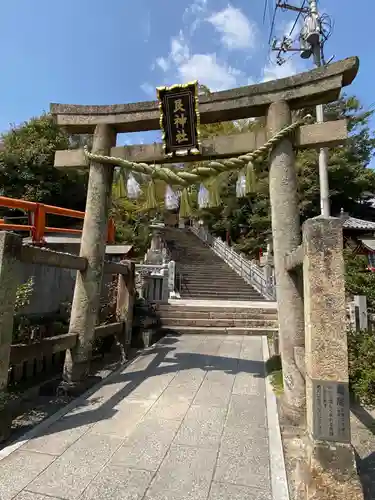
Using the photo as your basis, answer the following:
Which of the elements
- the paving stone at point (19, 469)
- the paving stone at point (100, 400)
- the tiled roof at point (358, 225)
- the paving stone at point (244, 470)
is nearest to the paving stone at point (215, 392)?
the paving stone at point (100, 400)

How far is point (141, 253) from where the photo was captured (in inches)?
942

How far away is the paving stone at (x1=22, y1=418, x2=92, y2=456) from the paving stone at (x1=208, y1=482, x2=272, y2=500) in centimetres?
171

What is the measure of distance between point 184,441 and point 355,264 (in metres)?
13.9

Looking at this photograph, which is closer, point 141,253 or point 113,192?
point 113,192

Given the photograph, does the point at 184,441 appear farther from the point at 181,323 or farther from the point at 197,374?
the point at 181,323

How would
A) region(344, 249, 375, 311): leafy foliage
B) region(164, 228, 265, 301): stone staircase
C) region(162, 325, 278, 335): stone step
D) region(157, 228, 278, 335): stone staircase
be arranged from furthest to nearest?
region(164, 228, 265, 301): stone staircase
region(157, 228, 278, 335): stone staircase
region(344, 249, 375, 311): leafy foliage
region(162, 325, 278, 335): stone step

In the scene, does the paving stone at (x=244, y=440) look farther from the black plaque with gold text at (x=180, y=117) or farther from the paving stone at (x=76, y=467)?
the black plaque with gold text at (x=180, y=117)

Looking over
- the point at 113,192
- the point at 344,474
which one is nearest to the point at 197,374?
the point at 344,474

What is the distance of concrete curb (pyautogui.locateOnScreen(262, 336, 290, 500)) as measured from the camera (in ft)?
9.14

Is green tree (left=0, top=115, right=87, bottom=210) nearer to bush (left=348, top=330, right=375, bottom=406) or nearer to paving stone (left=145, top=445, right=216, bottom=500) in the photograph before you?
bush (left=348, top=330, right=375, bottom=406)

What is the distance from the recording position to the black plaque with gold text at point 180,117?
5566 millimetres

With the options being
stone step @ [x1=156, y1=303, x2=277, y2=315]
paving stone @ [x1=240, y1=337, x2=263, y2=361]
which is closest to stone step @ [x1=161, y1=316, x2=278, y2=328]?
stone step @ [x1=156, y1=303, x2=277, y2=315]

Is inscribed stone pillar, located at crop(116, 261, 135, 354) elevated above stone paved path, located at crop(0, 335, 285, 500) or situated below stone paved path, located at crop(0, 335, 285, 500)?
above

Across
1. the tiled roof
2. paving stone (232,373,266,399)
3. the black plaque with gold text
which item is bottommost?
paving stone (232,373,266,399)
